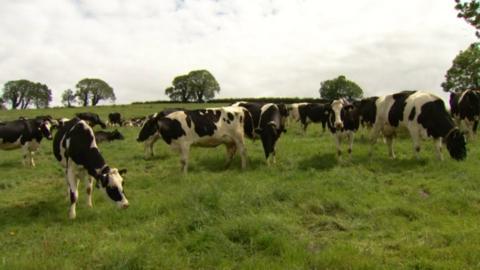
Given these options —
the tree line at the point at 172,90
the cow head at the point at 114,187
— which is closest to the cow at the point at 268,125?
the cow head at the point at 114,187

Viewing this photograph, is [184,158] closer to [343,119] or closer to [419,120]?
[343,119]

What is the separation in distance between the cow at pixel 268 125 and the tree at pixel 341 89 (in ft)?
265

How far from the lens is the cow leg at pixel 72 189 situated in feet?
33.3

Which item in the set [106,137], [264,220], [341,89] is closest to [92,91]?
[341,89]

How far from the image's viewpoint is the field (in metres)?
6.85

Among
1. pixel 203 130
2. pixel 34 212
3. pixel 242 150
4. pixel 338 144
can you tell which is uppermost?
pixel 203 130

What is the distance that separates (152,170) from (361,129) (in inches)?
509

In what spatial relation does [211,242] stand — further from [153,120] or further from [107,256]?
[153,120]

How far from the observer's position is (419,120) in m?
15.5

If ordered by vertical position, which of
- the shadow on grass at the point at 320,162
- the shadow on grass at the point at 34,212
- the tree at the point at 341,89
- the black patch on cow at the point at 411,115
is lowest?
the shadow on grass at the point at 34,212

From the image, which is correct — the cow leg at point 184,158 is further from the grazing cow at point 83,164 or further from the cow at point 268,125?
the grazing cow at point 83,164

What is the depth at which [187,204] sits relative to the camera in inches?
388

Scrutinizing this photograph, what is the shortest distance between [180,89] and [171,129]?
301ft

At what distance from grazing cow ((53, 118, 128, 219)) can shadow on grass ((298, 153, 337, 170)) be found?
656 centimetres
